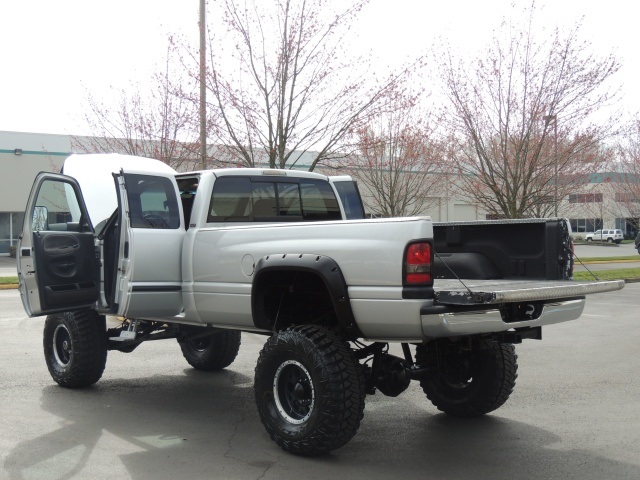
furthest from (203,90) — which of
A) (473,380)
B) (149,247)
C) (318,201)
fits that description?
(473,380)

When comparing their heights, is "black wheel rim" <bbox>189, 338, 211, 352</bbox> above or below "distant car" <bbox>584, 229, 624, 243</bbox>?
below

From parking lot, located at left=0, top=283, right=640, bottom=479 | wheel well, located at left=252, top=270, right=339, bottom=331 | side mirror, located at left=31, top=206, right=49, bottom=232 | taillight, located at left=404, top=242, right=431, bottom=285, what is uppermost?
side mirror, located at left=31, top=206, right=49, bottom=232

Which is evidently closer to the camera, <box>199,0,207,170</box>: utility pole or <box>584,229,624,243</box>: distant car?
<box>199,0,207,170</box>: utility pole

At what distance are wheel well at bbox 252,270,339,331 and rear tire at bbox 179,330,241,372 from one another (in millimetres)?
2654

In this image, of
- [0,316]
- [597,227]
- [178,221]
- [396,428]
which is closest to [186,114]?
[0,316]

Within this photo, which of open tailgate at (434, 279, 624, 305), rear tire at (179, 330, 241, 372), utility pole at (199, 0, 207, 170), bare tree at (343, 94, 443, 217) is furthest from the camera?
bare tree at (343, 94, 443, 217)

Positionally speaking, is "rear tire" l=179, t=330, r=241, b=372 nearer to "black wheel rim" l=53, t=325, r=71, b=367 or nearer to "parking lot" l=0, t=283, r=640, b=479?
"parking lot" l=0, t=283, r=640, b=479

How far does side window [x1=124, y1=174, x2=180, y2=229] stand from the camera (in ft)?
22.9

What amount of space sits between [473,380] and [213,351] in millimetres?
3324

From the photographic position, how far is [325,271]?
18.6 feet

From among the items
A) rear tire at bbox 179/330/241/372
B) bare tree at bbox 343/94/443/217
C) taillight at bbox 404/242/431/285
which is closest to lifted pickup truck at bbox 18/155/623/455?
taillight at bbox 404/242/431/285

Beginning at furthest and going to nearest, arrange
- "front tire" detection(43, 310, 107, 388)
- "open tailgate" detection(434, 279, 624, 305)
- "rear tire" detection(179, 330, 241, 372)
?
"rear tire" detection(179, 330, 241, 372)
"front tire" detection(43, 310, 107, 388)
"open tailgate" detection(434, 279, 624, 305)

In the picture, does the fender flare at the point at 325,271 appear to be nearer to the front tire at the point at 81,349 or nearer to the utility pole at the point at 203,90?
the front tire at the point at 81,349

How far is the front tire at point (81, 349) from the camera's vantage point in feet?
26.0
